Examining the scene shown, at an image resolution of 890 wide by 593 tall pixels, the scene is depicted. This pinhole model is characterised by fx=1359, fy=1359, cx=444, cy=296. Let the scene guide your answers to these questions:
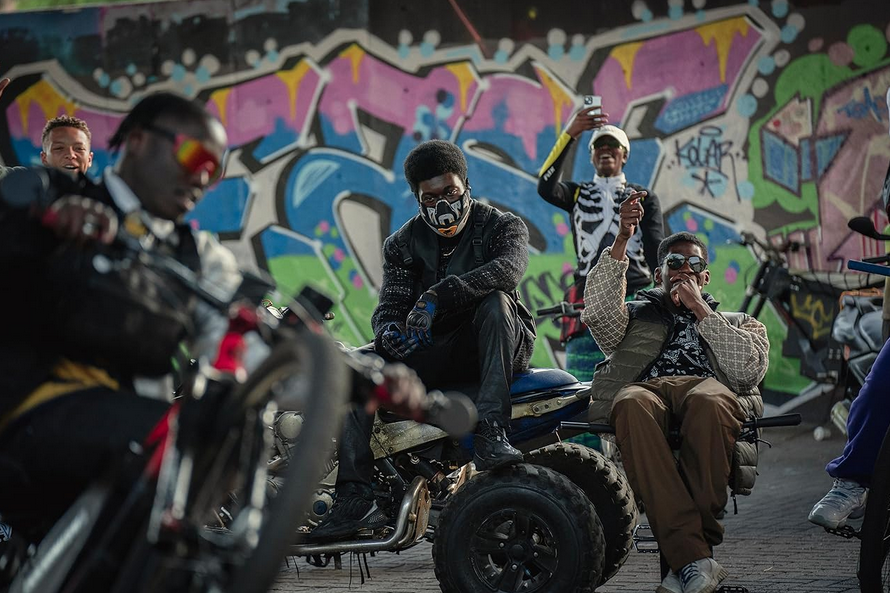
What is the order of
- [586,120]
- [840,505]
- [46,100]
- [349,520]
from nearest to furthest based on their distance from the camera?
[840,505], [349,520], [586,120], [46,100]

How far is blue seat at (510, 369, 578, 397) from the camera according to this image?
6277 millimetres

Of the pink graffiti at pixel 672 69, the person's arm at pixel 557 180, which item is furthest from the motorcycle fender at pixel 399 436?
the pink graffiti at pixel 672 69

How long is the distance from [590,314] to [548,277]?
6.92 metres

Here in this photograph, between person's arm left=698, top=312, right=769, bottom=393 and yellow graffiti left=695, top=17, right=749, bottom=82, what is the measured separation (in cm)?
720

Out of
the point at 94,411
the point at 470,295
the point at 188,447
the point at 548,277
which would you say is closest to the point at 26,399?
the point at 94,411

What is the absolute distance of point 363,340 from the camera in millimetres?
13758

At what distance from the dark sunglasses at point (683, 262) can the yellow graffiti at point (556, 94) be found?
6986 mm

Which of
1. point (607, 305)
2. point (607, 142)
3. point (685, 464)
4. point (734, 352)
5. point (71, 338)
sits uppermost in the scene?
point (607, 142)

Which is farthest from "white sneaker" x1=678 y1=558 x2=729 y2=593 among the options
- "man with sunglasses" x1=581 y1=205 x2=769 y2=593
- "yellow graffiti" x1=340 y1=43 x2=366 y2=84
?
"yellow graffiti" x1=340 y1=43 x2=366 y2=84

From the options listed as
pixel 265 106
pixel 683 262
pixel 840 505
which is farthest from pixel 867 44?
pixel 840 505

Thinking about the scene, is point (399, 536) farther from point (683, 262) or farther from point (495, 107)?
point (495, 107)

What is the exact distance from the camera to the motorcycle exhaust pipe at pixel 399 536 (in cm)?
593

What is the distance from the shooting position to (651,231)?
27.9 feet

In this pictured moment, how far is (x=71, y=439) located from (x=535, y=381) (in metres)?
3.16
